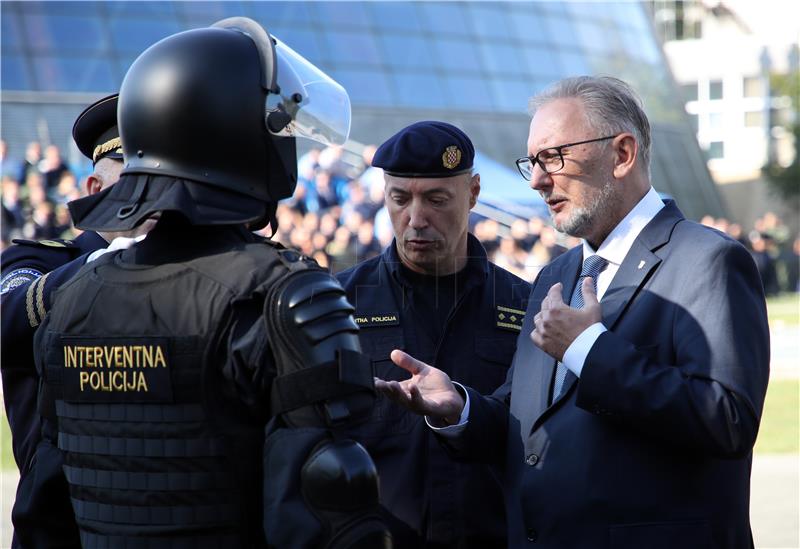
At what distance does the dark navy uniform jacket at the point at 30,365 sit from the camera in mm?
2824

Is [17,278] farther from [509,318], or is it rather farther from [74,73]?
[74,73]

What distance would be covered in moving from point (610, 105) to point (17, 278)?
1.98 metres

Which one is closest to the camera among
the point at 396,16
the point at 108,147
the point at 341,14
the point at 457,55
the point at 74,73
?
the point at 108,147

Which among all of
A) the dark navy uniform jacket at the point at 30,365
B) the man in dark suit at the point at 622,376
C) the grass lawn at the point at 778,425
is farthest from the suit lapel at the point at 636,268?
the grass lawn at the point at 778,425

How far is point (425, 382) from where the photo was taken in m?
3.39

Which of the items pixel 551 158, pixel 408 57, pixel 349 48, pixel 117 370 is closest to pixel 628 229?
pixel 551 158

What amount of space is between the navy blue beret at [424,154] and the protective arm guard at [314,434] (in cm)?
196

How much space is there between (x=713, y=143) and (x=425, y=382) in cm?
4969

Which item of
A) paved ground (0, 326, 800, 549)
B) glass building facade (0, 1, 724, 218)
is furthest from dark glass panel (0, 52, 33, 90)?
paved ground (0, 326, 800, 549)

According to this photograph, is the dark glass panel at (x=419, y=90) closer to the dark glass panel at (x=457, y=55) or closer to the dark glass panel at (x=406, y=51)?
the dark glass panel at (x=406, y=51)

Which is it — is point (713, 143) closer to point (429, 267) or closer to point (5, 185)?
point (5, 185)

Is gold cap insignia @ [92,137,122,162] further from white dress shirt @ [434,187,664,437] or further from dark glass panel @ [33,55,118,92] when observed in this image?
dark glass panel @ [33,55,118,92]

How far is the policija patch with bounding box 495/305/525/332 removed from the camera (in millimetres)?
4059

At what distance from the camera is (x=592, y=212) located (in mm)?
3293
